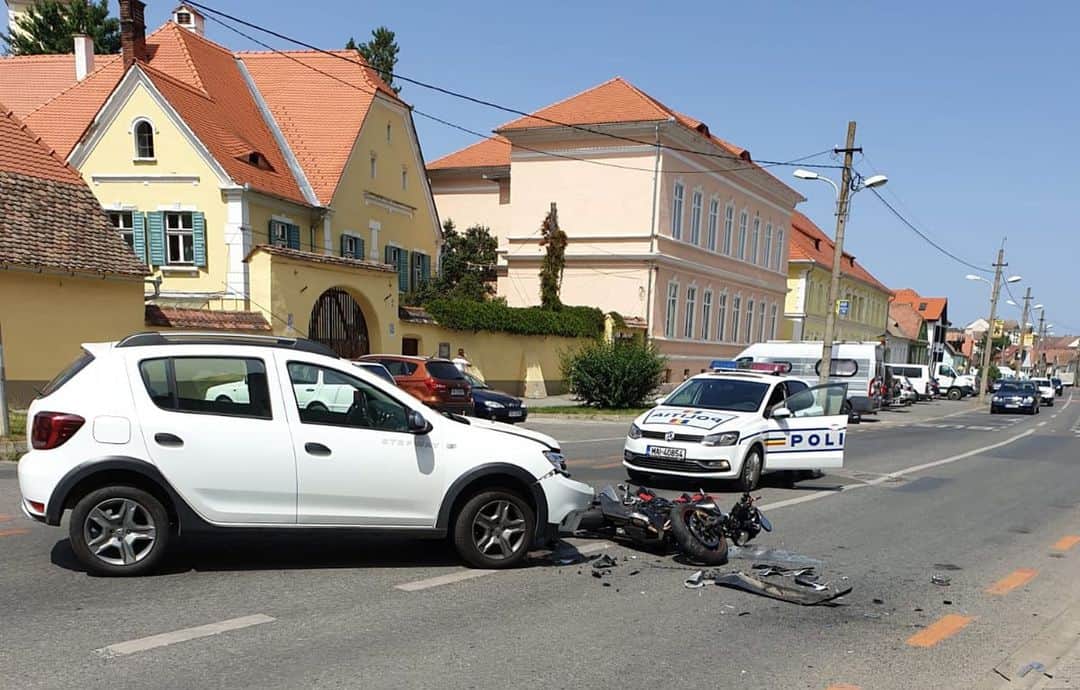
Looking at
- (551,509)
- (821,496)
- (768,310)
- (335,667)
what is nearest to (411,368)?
(821,496)

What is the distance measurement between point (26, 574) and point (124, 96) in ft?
76.3

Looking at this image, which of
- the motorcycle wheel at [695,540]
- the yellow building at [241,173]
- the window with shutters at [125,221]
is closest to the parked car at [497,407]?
the yellow building at [241,173]

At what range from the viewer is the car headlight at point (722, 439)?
398 inches

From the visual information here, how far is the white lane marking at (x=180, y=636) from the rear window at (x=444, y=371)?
14.3m

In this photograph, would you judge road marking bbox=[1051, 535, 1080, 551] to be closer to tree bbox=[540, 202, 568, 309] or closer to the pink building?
tree bbox=[540, 202, 568, 309]

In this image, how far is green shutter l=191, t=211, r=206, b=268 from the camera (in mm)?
24406

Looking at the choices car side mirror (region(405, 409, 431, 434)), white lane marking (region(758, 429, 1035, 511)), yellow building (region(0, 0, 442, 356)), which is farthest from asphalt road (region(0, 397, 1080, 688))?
yellow building (region(0, 0, 442, 356))

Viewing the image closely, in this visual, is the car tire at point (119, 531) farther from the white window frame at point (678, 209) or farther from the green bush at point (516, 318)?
the white window frame at point (678, 209)

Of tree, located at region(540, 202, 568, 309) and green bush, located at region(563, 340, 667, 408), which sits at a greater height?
tree, located at region(540, 202, 568, 309)

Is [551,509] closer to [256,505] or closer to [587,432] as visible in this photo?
[256,505]

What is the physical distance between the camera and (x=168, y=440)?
18.3 feet

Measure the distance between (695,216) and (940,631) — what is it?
36.1 m

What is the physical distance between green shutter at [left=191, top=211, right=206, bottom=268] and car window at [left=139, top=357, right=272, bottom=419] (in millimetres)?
20543

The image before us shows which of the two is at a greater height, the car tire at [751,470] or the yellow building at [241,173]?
the yellow building at [241,173]
